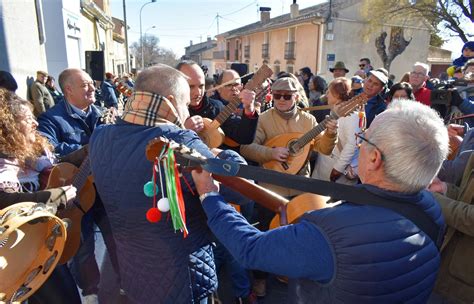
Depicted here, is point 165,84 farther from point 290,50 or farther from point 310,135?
point 290,50

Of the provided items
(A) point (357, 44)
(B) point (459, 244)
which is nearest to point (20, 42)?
(B) point (459, 244)

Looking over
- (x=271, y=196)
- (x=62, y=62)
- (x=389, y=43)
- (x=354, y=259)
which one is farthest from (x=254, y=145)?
(x=389, y=43)

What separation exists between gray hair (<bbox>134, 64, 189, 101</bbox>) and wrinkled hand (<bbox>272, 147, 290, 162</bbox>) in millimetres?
1495

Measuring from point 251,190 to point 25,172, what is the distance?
1545 millimetres

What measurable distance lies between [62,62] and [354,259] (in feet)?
33.0

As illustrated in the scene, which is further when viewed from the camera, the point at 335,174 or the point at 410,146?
the point at 335,174

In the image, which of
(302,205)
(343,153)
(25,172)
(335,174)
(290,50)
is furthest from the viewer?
(290,50)

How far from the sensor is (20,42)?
597 centimetres

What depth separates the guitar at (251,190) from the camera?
50.7 inches

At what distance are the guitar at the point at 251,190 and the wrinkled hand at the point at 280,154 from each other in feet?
3.03

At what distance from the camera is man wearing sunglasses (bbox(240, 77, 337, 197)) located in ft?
9.71

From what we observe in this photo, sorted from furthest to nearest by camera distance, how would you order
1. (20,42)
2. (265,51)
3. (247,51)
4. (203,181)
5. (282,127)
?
(247,51)
(265,51)
(20,42)
(282,127)
(203,181)

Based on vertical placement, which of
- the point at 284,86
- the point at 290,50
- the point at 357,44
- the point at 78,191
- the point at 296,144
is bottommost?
the point at 78,191

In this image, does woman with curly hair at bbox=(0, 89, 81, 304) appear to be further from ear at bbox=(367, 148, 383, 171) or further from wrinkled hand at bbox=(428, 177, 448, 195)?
wrinkled hand at bbox=(428, 177, 448, 195)
